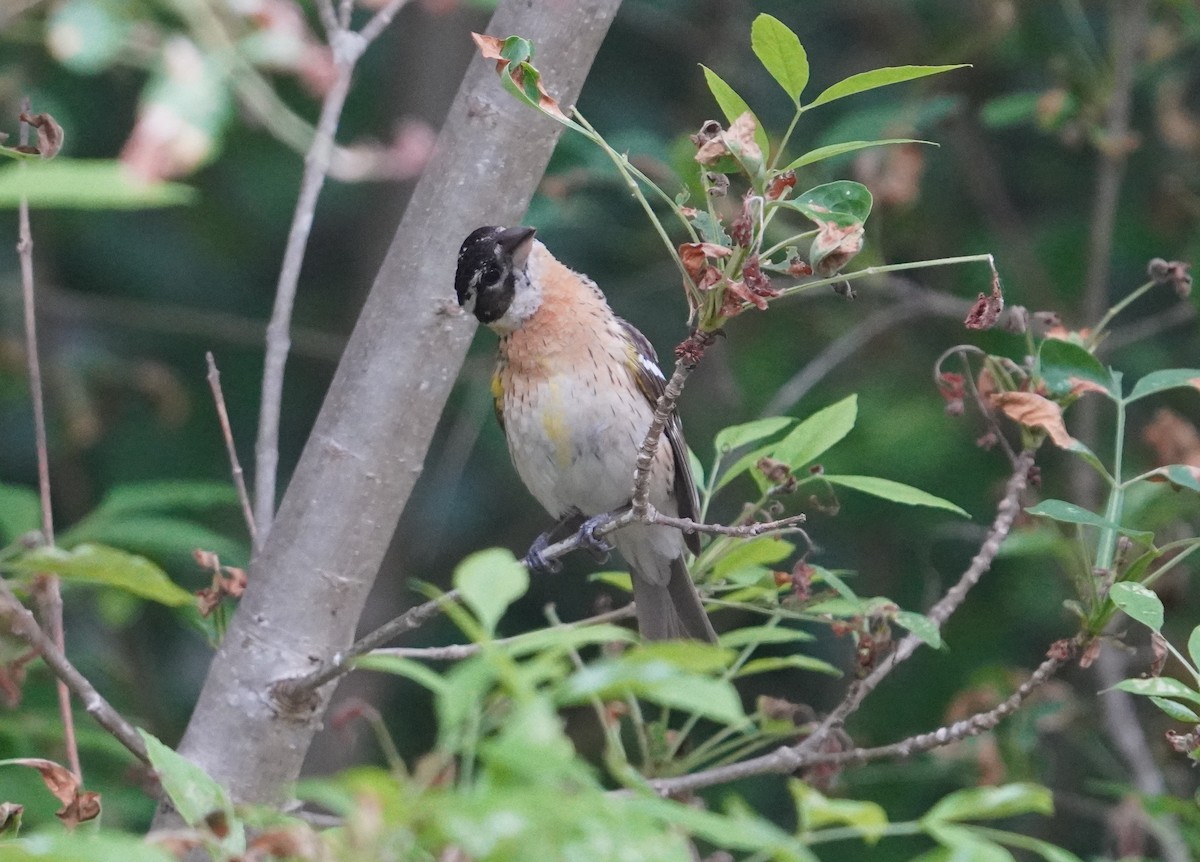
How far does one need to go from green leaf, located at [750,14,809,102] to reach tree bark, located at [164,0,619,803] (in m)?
0.86

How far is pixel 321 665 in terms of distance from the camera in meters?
2.35

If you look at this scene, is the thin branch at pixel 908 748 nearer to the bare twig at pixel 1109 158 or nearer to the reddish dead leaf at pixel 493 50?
the reddish dead leaf at pixel 493 50

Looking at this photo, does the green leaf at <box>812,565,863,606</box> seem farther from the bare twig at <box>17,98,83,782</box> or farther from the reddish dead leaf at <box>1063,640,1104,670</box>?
the bare twig at <box>17,98,83,782</box>

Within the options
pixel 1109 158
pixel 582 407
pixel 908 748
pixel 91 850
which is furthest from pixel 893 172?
pixel 91 850

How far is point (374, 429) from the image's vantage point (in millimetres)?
2430

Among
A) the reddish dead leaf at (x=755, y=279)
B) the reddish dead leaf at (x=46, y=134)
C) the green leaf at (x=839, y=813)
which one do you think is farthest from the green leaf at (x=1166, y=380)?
the reddish dead leaf at (x=46, y=134)

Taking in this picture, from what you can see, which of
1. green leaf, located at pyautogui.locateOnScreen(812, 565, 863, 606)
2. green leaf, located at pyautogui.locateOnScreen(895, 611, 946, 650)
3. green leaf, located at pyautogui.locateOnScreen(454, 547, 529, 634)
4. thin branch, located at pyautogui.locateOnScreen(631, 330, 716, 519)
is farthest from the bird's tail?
green leaf, located at pyautogui.locateOnScreen(454, 547, 529, 634)

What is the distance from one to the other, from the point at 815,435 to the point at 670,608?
3.40ft

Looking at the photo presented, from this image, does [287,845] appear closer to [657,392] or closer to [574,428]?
[574,428]

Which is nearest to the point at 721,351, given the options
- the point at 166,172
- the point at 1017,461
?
the point at 1017,461

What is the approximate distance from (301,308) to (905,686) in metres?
2.88

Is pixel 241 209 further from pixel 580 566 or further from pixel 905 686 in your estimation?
pixel 905 686

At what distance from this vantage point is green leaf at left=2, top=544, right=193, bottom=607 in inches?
68.6

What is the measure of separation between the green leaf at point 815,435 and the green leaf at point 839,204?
1.88 ft
